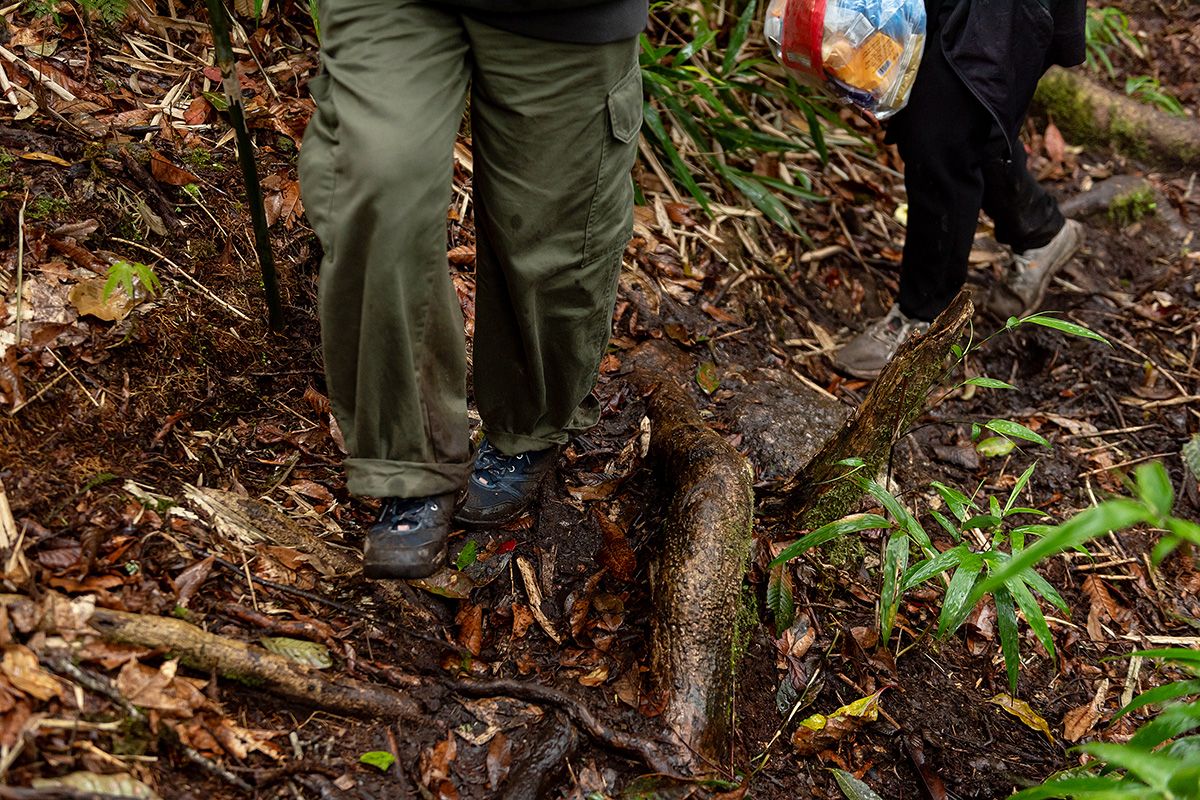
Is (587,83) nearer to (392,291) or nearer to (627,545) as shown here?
(392,291)

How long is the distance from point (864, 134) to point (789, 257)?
46.1 inches

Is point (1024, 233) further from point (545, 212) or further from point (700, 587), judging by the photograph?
point (545, 212)

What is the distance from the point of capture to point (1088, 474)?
10.4 feet

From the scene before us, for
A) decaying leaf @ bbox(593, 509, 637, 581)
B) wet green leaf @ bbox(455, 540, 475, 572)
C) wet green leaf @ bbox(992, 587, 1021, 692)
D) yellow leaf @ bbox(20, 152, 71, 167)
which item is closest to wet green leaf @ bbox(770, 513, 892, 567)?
wet green leaf @ bbox(992, 587, 1021, 692)

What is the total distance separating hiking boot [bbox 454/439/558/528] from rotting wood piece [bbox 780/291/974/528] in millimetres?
734

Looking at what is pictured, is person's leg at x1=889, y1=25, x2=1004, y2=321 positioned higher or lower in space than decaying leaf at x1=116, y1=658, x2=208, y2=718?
higher

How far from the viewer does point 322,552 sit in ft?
6.72

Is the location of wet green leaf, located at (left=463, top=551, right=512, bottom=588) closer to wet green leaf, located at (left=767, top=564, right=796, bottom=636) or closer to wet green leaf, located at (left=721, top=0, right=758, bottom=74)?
wet green leaf, located at (left=767, top=564, right=796, bottom=636)

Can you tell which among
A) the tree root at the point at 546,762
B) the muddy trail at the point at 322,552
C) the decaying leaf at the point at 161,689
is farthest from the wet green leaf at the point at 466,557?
the decaying leaf at the point at 161,689

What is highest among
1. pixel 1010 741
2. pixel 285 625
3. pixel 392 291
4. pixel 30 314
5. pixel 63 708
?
pixel 392 291

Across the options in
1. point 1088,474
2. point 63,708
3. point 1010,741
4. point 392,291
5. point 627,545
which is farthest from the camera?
point 1088,474

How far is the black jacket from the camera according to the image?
2723 mm

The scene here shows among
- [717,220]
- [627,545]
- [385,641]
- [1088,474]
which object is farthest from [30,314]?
[1088,474]

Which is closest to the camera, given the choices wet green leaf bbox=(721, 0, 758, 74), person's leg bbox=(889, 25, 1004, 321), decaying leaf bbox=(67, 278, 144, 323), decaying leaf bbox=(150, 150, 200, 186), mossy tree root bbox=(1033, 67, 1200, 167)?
decaying leaf bbox=(67, 278, 144, 323)
